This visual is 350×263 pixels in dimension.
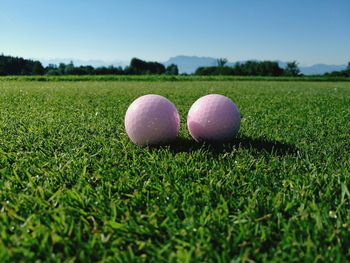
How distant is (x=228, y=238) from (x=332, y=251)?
1.38 feet

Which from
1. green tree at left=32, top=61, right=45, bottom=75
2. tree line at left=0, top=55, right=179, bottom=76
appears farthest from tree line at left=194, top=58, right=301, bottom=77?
green tree at left=32, top=61, right=45, bottom=75

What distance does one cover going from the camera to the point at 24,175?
244cm

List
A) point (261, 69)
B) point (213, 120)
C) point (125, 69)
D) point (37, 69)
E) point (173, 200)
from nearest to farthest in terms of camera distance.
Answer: point (173, 200)
point (213, 120)
point (37, 69)
point (261, 69)
point (125, 69)

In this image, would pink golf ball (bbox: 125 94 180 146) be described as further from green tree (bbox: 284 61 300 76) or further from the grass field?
green tree (bbox: 284 61 300 76)

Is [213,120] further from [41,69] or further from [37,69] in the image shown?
[41,69]

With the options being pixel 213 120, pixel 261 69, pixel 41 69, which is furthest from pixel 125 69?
pixel 213 120

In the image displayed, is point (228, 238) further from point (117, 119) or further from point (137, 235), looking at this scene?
point (117, 119)

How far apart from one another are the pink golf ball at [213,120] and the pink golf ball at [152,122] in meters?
0.20

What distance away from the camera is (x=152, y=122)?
310 centimetres

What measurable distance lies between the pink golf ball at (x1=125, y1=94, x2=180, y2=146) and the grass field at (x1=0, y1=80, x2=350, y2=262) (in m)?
0.11

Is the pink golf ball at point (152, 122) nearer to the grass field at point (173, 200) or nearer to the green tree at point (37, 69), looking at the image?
the grass field at point (173, 200)

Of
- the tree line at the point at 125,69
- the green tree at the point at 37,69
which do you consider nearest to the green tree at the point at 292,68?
the tree line at the point at 125,69

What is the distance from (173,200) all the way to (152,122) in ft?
3.98

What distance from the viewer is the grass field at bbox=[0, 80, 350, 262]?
1.53 metres
